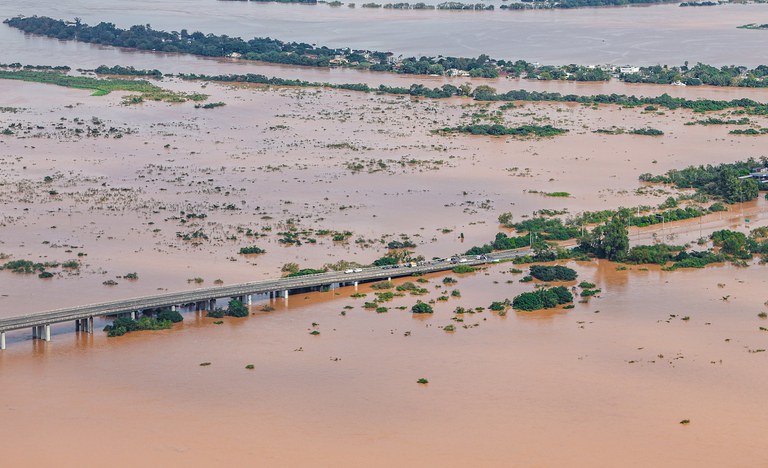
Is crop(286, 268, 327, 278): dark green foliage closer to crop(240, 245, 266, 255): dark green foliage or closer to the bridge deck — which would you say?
the bridge deck

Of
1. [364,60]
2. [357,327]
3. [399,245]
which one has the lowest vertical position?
[357,327]

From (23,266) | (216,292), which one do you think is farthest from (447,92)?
(216,292)

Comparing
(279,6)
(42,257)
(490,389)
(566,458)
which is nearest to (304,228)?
(42,257)

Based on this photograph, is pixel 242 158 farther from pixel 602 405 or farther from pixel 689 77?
pixel 689 77

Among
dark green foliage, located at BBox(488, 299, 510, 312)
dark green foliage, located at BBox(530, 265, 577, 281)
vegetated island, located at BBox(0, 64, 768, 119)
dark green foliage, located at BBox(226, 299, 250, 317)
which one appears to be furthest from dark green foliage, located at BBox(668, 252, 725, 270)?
vegetated island, located at BBox(0, 64, 768, 119)

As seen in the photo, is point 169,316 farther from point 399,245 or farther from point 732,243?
point 732,243

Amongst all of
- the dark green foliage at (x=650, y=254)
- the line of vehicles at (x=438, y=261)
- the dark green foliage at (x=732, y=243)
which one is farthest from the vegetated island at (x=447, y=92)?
the line of vehicles at (x=438, y=261)
